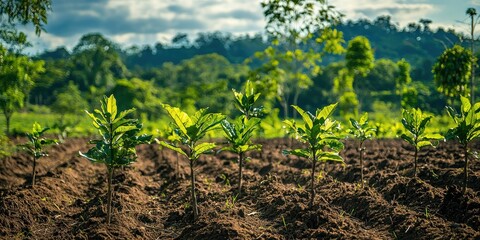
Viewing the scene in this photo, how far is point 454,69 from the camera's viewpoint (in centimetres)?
1462

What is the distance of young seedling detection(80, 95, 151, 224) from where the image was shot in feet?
21.2

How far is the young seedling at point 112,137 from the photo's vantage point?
6.45 metres

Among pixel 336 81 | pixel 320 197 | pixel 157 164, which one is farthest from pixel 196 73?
pixel 320 197

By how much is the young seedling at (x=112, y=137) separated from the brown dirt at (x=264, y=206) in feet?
3.38

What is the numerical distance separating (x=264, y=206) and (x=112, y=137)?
2.89 m

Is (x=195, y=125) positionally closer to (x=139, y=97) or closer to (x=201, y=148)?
(x=201, y=148)

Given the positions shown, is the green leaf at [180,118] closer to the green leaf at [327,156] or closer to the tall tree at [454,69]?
the green leaf at [327,156]

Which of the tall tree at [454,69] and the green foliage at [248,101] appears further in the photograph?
the tall tree at [454,69]

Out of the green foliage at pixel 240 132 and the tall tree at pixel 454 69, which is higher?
the tall tree at pixel 454 69

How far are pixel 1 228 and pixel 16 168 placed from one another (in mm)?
6734

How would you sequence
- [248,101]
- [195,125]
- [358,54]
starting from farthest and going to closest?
[358,54] < [248,101] < [195,125]


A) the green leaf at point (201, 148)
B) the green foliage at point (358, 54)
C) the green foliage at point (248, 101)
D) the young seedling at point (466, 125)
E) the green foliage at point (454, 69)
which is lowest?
the green leaf at point (201, 148)

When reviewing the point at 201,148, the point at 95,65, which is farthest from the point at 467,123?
the point at 95,65

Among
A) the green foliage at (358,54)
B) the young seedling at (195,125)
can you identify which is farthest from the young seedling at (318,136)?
the green foliage at (358,54)
